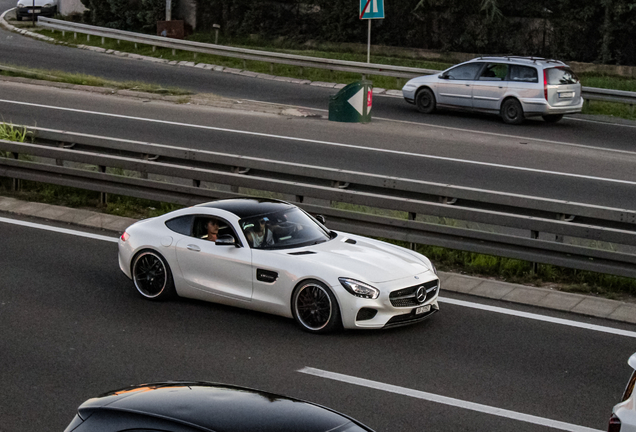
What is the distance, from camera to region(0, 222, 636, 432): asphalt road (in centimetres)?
716

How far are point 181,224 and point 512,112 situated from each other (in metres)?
13.9

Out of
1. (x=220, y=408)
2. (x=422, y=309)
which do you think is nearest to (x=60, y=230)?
(x=422, y=309)

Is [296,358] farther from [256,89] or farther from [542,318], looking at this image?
[256,89]

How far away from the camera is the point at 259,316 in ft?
31.1

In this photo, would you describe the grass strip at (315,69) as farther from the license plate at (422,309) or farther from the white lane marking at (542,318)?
the license plate at (422,309)

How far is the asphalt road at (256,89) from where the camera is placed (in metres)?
21.0

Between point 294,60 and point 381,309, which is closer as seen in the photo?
point 381,309

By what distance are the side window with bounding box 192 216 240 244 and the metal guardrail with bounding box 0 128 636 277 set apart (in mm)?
2468

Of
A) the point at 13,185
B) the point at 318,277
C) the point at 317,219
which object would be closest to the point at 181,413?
the point at 318,277

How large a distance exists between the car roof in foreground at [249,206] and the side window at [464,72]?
550 inches

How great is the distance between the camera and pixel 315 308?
889cm

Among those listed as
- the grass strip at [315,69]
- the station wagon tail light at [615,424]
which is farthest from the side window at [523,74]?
the station wagon tail light at [615,424]

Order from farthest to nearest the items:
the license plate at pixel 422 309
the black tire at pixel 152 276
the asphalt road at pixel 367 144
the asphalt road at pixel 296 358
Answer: the asphalt road at pixel 367 144 → the black tire at pixel 152 276 → the license plate at pixel 422 309 → the asphalt road at pixel 296 358

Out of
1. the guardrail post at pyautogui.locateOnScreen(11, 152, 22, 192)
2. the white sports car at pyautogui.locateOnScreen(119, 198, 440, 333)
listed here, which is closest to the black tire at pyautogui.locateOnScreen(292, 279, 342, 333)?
the white sports car at pyautogui.locateOnScreen(119, 198, 440, 333)
